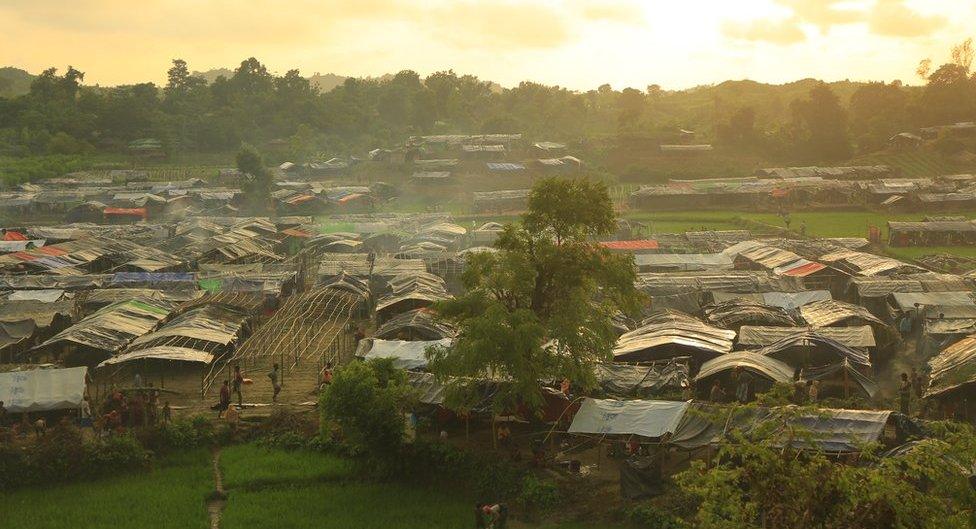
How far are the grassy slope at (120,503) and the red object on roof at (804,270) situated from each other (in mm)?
20250

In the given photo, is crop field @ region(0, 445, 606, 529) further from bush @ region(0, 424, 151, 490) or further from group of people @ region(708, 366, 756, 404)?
group of people @ region(708, 366, 756, 404)

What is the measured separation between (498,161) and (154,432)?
165 feet

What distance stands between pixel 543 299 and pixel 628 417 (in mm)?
3223

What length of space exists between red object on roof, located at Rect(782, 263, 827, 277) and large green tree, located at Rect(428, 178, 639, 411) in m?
13.7

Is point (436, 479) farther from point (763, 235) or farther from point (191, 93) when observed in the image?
point (191, 93)

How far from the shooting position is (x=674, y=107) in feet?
362

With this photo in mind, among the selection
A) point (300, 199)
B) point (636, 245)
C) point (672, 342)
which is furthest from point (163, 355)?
point (300, 199)

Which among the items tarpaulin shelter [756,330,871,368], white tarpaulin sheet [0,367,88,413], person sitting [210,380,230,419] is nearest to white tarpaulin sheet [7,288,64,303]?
white tarpaulin sheet [0,367,88,413]

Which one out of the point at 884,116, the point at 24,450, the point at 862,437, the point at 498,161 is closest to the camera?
the point at 862,437

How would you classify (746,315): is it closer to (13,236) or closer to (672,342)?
(672,342)

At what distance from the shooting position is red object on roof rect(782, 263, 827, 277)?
30375 millimetres

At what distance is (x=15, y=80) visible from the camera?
159 metres

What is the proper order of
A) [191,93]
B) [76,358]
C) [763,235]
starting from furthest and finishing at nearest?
[191,93]
[763,235]
[76,358]

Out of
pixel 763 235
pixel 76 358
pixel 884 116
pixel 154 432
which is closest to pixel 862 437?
pixel 154 432
